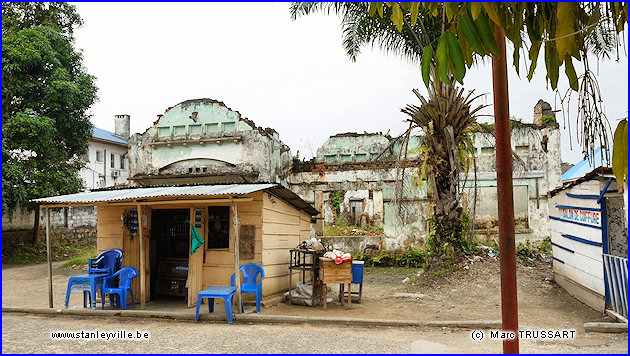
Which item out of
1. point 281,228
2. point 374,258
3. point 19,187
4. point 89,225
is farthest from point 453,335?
point 89,225

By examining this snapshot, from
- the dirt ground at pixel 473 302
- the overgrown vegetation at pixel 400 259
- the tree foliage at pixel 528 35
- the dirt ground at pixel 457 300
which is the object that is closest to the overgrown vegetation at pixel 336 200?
the overgrown vegetation at pixel 400 259

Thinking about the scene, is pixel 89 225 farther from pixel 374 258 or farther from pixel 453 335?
pixel 453 335

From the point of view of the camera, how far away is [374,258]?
652 inches

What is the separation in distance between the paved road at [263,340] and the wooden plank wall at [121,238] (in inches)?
75.7

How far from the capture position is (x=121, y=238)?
401 inches

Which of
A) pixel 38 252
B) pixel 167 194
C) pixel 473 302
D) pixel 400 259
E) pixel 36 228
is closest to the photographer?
pixel 167 194

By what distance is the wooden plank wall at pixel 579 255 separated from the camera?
26.3ft

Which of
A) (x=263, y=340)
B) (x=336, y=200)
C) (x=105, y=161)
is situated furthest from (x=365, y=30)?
(x=105, y=161)

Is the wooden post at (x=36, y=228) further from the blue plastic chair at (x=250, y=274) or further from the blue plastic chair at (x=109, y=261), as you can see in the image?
the blue plastic chair at (x=250, y=274)

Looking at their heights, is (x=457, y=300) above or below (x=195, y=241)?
below

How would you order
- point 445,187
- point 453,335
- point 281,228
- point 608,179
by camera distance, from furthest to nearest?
1. point 445,187
2. point 281,228
3. point 608,179
4. point 453,335

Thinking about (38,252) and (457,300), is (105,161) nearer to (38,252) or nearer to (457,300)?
(38,252)

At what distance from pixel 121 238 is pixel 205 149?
26.5ft

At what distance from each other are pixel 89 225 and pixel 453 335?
2111 centimetres
